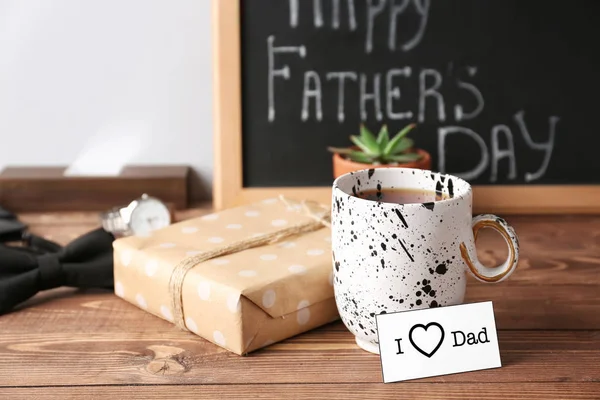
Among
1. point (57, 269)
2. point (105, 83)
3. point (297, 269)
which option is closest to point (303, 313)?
point (297, 269)

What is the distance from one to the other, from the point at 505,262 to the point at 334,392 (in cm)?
19

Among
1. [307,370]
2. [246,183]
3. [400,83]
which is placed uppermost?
[400,83]

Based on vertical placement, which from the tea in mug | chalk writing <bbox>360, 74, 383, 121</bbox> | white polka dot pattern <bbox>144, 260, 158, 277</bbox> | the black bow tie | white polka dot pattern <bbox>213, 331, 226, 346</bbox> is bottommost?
white polka dot pattern <bbox>213, 331, 226, 346</bbox>

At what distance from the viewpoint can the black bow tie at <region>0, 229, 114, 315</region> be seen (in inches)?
33.0

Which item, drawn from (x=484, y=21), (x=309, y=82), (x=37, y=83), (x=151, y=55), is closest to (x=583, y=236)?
(x=484, y=21)

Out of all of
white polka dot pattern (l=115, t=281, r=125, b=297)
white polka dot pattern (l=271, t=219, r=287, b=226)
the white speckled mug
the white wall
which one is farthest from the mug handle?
the white wall

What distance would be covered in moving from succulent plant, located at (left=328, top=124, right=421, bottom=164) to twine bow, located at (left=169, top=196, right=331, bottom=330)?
122mm

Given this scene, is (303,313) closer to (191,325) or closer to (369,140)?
(191,325)

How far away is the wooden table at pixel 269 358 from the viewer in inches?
26.7

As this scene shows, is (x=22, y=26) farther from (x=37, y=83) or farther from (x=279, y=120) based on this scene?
(x=279, y=120)

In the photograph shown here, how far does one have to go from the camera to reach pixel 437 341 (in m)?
0.69

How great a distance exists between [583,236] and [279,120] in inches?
16.9

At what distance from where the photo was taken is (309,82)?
113 cm

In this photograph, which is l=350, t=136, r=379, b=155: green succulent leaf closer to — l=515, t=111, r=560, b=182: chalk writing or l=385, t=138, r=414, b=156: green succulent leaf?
l=385, t=138, r=414, b=156: green succulent leaf
